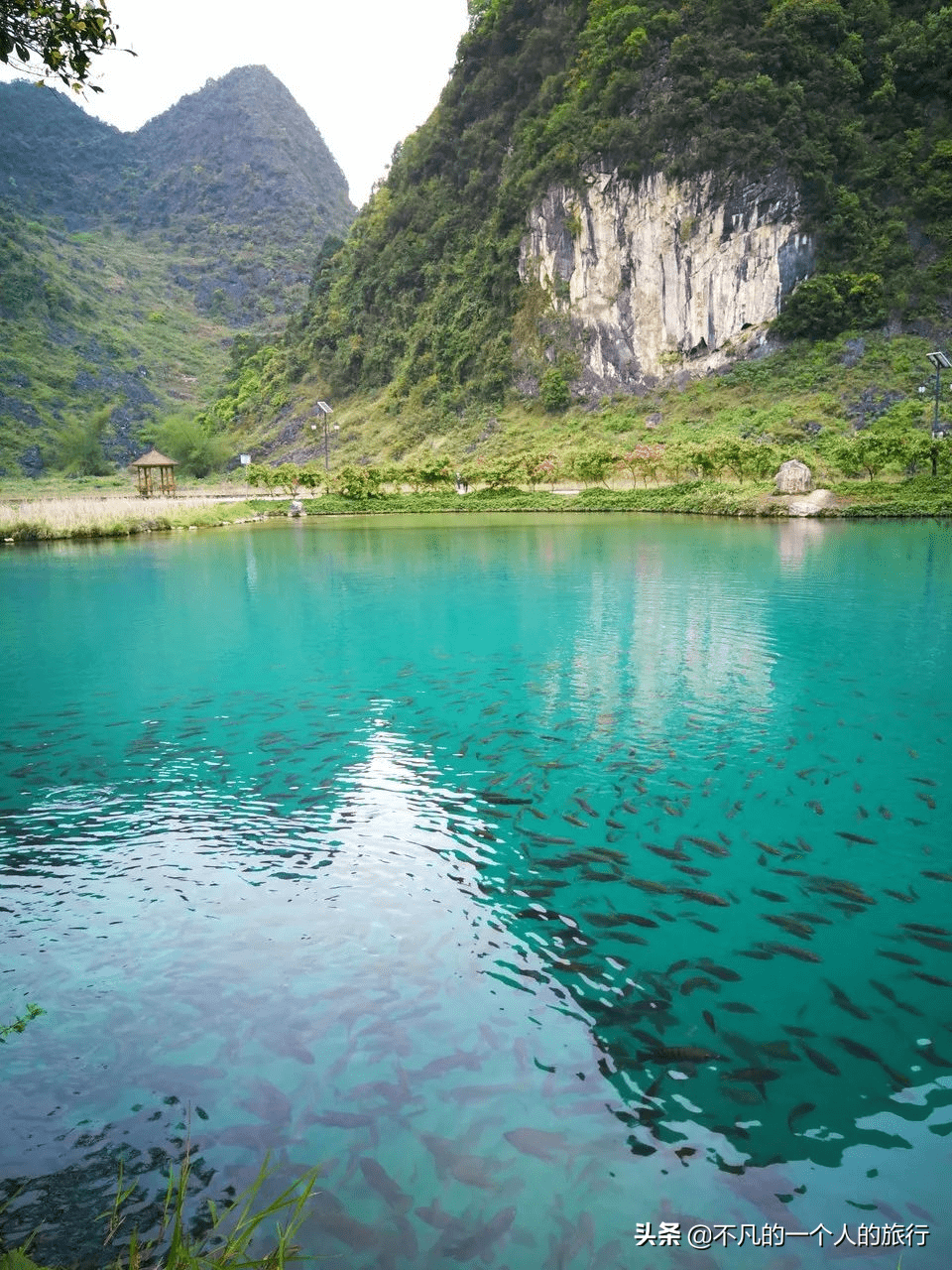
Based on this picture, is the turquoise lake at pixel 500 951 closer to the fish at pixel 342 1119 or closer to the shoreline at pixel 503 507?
the fish at pixel 342 1119

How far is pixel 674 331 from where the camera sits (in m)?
69.8

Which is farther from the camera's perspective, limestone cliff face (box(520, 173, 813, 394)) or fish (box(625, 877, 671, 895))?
limestone cliff face (box(520, 173, 813, 394))

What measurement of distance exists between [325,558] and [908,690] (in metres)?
20.1

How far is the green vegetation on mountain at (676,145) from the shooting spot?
6506cm

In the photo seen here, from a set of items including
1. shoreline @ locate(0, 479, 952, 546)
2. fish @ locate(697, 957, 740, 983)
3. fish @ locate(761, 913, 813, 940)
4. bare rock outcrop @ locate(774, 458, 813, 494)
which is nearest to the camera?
fish @ locate(697, 957, 740, 983)

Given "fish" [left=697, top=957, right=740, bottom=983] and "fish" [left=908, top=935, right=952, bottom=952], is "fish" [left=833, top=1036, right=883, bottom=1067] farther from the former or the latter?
"fish" [left=908, top=935, right=952, bottom=952]

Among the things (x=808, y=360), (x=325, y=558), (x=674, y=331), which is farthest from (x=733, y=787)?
(x=674, y=331)

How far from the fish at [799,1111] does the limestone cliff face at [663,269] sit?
69786mm

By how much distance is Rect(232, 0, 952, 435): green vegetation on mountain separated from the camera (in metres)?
65.1

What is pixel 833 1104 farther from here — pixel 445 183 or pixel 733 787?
pixel 445 183

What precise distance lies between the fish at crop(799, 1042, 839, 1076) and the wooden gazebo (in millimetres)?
53581

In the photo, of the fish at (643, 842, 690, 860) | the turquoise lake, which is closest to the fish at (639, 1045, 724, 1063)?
the turquoise lake

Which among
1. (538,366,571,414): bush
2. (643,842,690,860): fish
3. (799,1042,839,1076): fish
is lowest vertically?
(799,1042,839,1076): fish

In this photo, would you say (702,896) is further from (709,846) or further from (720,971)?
(720,971)
